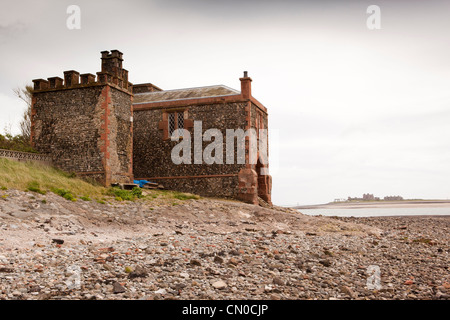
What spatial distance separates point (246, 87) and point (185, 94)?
5.23m

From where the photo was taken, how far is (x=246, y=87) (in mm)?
24953

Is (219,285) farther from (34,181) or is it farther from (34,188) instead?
(34,181)

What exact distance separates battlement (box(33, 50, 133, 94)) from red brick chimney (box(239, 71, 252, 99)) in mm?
7305

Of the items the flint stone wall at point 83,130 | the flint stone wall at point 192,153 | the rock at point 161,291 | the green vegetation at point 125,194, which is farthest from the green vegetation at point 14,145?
the rock at point 161,291

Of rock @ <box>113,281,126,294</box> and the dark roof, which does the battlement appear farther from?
rock @ <box>113,281,126,294</box>

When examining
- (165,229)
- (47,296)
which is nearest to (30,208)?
(165,229)

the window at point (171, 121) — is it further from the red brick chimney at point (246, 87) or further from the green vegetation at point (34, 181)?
the green vegetation at point (34, 181)

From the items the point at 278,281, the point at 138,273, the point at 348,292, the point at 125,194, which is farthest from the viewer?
the point at 125,194

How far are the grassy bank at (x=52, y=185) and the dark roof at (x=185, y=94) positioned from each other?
9110mm

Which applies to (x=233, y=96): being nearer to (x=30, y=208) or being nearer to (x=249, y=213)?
(x=249, y=213)

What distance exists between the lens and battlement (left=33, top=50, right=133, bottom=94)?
832 inches

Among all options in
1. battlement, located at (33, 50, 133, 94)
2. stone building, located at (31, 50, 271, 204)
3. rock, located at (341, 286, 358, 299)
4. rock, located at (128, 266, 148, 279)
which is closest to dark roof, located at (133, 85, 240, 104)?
stone building, located at (31, 50, 271, 204)

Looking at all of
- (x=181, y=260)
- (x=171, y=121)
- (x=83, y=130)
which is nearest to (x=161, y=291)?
(x=181, y=260)

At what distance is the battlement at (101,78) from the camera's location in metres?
21.1
